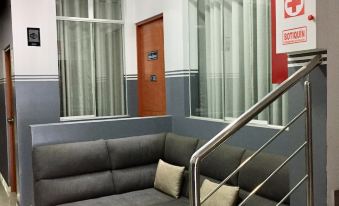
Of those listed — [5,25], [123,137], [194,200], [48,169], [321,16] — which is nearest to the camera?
[194,200]

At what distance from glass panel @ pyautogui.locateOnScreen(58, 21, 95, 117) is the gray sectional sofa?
145 centimetres

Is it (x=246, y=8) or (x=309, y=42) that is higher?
(x=246, y=8)

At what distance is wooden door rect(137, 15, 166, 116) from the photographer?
16.8 feet

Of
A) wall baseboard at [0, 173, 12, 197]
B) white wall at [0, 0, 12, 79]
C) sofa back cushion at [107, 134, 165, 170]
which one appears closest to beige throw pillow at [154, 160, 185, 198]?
sofa back cushion at [107, 134, 165, 170]

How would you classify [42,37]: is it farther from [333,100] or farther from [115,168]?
[333,100]

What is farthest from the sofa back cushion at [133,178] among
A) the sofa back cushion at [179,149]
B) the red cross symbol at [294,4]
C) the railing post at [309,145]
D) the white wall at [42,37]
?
the red cross symbol at [294,4]

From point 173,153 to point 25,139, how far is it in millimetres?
1949

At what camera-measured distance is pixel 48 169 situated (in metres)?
3.86

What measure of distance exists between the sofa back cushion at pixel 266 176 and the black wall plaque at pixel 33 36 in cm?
315

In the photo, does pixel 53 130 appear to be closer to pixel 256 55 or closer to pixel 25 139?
pixel 25 139

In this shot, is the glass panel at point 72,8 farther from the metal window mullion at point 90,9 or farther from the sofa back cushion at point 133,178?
the sofa back cushion at point 133,178

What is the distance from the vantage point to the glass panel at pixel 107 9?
220 inches

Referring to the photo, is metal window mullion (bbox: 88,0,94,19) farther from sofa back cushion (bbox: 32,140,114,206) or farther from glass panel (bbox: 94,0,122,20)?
sofa back cushion (bbox: 32,140,114,206)

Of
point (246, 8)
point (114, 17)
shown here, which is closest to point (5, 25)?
point (114, 17)
